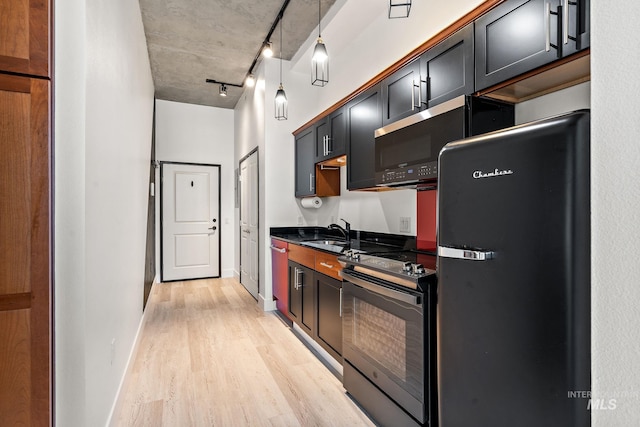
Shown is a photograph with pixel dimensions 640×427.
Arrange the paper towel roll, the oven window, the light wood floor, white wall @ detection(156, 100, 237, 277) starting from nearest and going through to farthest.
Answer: the oven window → the light wood floor → the paper towel roll → white wall @ detection(156, 100, 237, 277)

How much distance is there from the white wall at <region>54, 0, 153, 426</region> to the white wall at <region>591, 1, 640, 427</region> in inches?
65.9

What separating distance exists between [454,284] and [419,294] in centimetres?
28

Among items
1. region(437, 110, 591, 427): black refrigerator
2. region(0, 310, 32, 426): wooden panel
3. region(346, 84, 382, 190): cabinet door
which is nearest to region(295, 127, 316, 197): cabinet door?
region(346, 84, 382, 190): cabinet door

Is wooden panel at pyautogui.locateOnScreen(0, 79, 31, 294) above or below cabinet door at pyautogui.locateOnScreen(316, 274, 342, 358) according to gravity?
above

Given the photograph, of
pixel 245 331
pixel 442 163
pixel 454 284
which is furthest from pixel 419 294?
pixel 245 331

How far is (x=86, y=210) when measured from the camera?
1.33 meters

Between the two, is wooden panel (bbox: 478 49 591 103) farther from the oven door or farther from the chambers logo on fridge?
the oven door

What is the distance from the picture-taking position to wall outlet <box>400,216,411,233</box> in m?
2.64

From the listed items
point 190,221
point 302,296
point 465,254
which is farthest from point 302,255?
point 190,221

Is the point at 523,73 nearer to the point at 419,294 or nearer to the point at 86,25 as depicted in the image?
the point at 419,294

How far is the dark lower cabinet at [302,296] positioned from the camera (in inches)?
112

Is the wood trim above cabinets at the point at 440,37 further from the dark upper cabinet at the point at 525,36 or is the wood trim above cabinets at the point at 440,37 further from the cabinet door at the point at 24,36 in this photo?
the cabinet door at the point at 24,36

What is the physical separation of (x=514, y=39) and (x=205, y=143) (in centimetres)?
532

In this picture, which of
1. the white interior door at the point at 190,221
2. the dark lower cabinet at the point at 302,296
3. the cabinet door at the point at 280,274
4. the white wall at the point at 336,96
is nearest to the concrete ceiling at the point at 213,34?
the white wall at the point at 336,96
